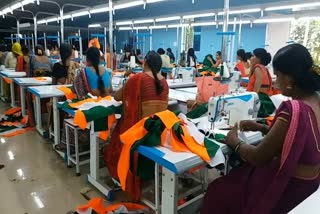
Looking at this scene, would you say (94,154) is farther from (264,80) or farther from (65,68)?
(264,80)

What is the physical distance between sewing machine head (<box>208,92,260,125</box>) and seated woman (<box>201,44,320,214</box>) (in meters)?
0.45

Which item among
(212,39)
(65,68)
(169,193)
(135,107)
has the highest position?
(212,39)

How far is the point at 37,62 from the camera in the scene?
5.39 meters

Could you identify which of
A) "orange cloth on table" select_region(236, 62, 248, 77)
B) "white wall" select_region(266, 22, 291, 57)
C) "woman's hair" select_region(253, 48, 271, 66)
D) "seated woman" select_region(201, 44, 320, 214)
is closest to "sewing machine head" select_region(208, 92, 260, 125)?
"seated woman" select_region(201, 44, 320, 214)

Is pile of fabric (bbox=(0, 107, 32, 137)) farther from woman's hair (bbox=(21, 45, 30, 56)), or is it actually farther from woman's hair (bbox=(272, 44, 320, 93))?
woman's hair (bbox=(272, 44, 320, 93))

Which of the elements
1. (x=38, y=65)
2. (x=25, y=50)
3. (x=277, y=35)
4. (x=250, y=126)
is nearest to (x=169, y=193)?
(x=250, y=126)

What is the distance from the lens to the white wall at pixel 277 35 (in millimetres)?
9492

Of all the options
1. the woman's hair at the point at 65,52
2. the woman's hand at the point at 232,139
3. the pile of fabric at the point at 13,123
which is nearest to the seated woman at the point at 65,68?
the woman's hair at the point at 65,52

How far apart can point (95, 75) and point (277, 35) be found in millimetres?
8356

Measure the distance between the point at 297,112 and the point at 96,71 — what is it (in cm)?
235

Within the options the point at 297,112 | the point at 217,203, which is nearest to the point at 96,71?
the point at 217,203

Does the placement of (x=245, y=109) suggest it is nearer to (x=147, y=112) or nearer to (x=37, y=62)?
(x=147, y=112)

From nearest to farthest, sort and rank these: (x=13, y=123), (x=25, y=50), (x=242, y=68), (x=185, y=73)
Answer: (x=13, y=123) < (x=185, y=73) < (x=25, y=50) < (x=242, y=68)

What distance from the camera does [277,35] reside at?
31.8ft
